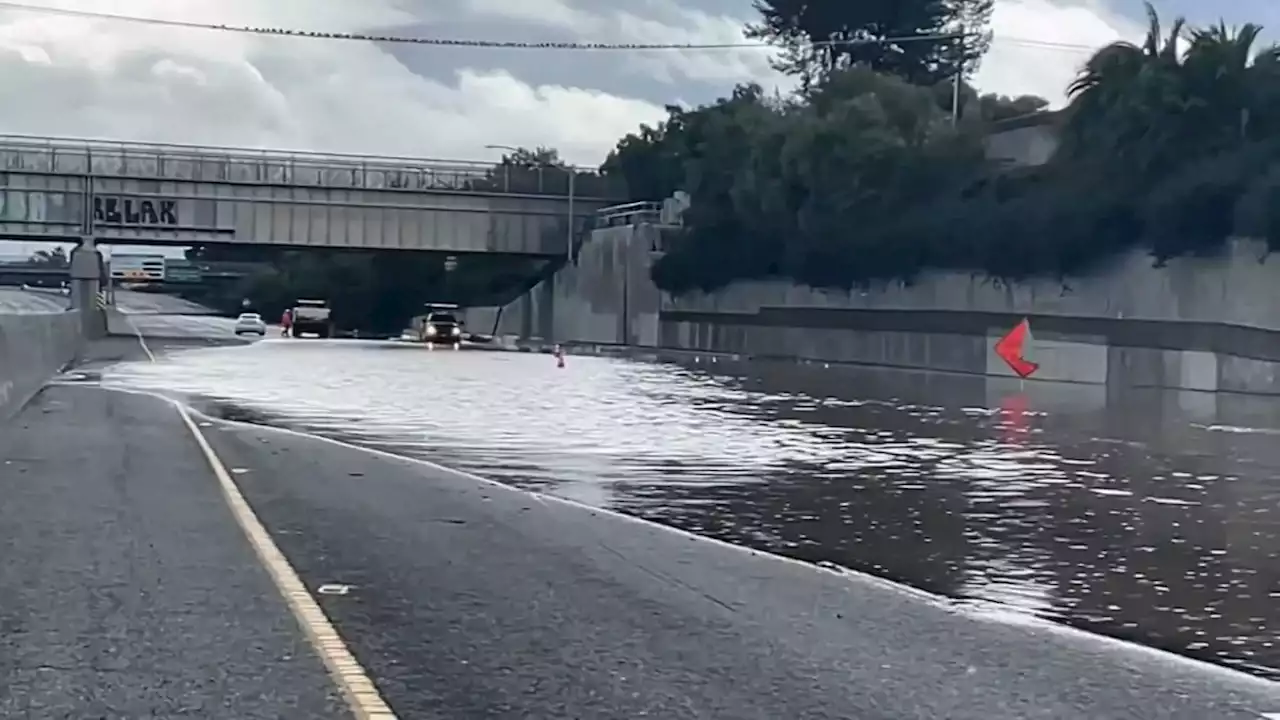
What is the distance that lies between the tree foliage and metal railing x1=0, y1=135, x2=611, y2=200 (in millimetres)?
10978

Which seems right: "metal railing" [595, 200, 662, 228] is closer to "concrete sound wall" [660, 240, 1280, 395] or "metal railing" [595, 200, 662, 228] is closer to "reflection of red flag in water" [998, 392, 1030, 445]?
"concrete sound wall" [660, 240, 1280, 395]

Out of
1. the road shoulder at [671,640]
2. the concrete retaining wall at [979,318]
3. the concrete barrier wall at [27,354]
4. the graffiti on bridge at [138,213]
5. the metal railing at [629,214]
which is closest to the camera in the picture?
the road shoulder at [671,640]

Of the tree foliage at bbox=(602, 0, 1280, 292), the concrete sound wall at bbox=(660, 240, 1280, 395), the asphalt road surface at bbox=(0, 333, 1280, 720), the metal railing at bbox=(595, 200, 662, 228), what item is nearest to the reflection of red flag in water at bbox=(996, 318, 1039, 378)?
the concrete sound wall at bbox=(660, 240, 1280, 395)

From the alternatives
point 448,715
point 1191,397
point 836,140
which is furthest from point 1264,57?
point 448,715

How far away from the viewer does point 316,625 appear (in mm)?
9867

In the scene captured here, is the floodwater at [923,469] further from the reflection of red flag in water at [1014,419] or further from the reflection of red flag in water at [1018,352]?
the reflection of red flag in water at [1018,352]

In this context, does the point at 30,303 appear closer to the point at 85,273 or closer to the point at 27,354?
the point at 85,273

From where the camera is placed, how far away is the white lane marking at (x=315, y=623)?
8.06 m

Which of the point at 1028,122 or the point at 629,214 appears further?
the point at 629,214

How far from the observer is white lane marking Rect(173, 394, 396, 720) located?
805 centimetres

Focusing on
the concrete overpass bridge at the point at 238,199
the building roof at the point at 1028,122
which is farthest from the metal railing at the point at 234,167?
the building roof at the point at 1028,122

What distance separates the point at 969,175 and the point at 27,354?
43.3 metres

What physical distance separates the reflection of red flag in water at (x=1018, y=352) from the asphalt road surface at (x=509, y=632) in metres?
35.4

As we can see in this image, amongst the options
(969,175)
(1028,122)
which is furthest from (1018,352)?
(1028,122)
